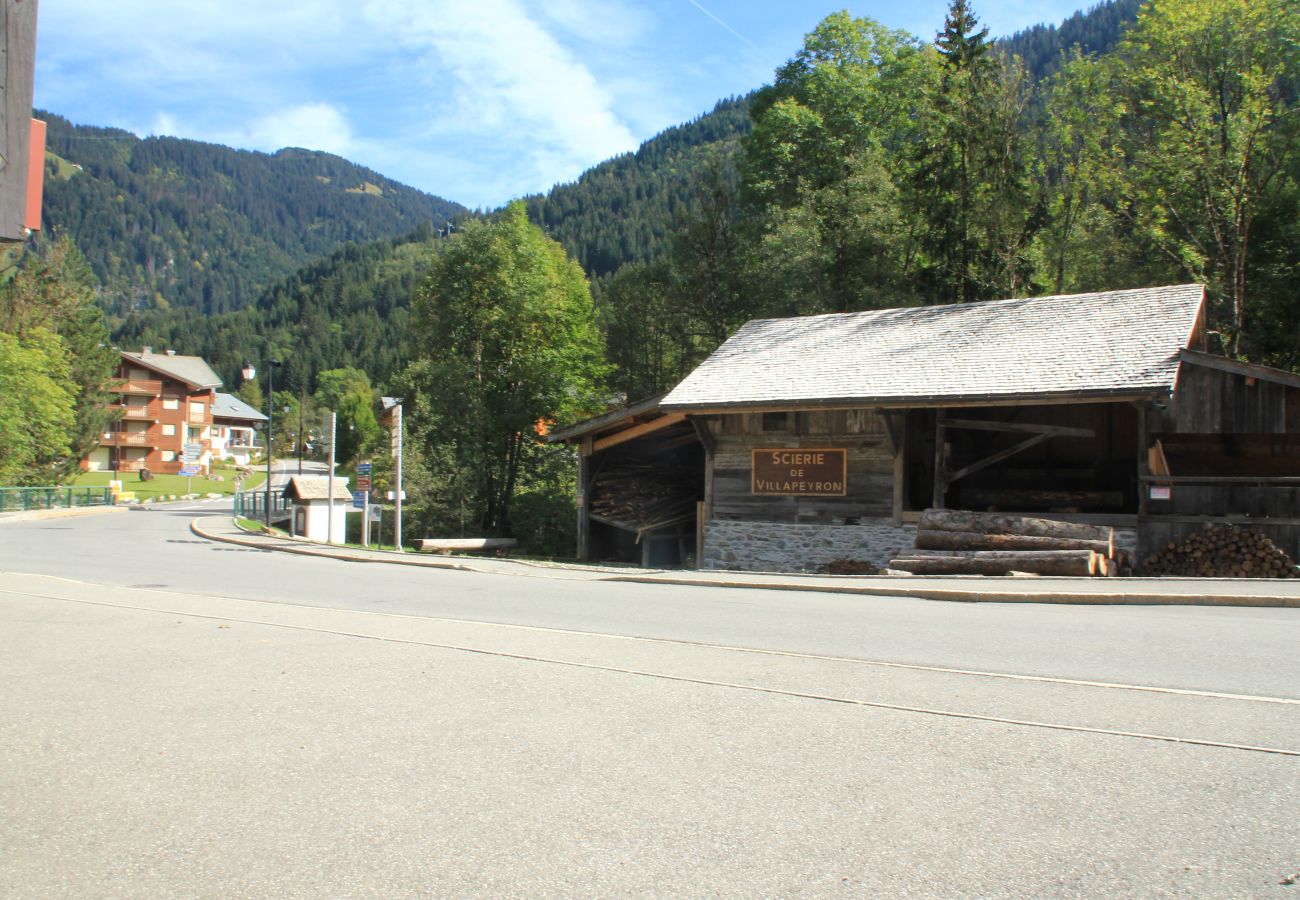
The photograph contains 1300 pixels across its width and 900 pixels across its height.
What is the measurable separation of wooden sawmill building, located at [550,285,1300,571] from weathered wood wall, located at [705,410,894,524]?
0.12ft

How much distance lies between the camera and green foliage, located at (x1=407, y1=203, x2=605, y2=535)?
41.8m

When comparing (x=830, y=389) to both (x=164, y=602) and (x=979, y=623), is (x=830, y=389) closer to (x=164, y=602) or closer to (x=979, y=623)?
(x=979, y=623)

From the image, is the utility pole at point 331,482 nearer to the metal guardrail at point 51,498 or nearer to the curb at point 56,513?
the curb at point 56,513

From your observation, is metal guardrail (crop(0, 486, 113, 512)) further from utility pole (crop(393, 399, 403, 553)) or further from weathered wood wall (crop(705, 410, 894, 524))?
weathered wood wall (crop(705, 410, 894, 524))

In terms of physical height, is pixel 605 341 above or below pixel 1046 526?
above

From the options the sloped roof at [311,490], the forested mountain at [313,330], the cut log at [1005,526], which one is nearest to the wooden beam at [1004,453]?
the cut log at [1005,526]

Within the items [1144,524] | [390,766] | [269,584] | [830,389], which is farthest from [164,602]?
[1144,524]

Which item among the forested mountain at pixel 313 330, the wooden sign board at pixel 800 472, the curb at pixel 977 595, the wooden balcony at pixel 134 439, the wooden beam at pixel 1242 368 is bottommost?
the curb at pixel 977 595

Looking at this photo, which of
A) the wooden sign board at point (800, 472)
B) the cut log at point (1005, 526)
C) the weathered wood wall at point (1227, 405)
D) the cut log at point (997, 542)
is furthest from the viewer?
the wooden sign board at point (800, 472)

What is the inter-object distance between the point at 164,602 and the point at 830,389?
1354cm

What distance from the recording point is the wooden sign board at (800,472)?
2211 centimetres

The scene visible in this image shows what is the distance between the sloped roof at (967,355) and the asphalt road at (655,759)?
8570mm

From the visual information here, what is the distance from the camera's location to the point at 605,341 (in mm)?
47000

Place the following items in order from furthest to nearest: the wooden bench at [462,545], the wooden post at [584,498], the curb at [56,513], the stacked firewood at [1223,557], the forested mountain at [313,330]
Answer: the forested mountain at [313,330], the curb at [56,513], the wooden bench at [462,545], the wooden post at [584,498], the stacked firewood at [1223,557]
